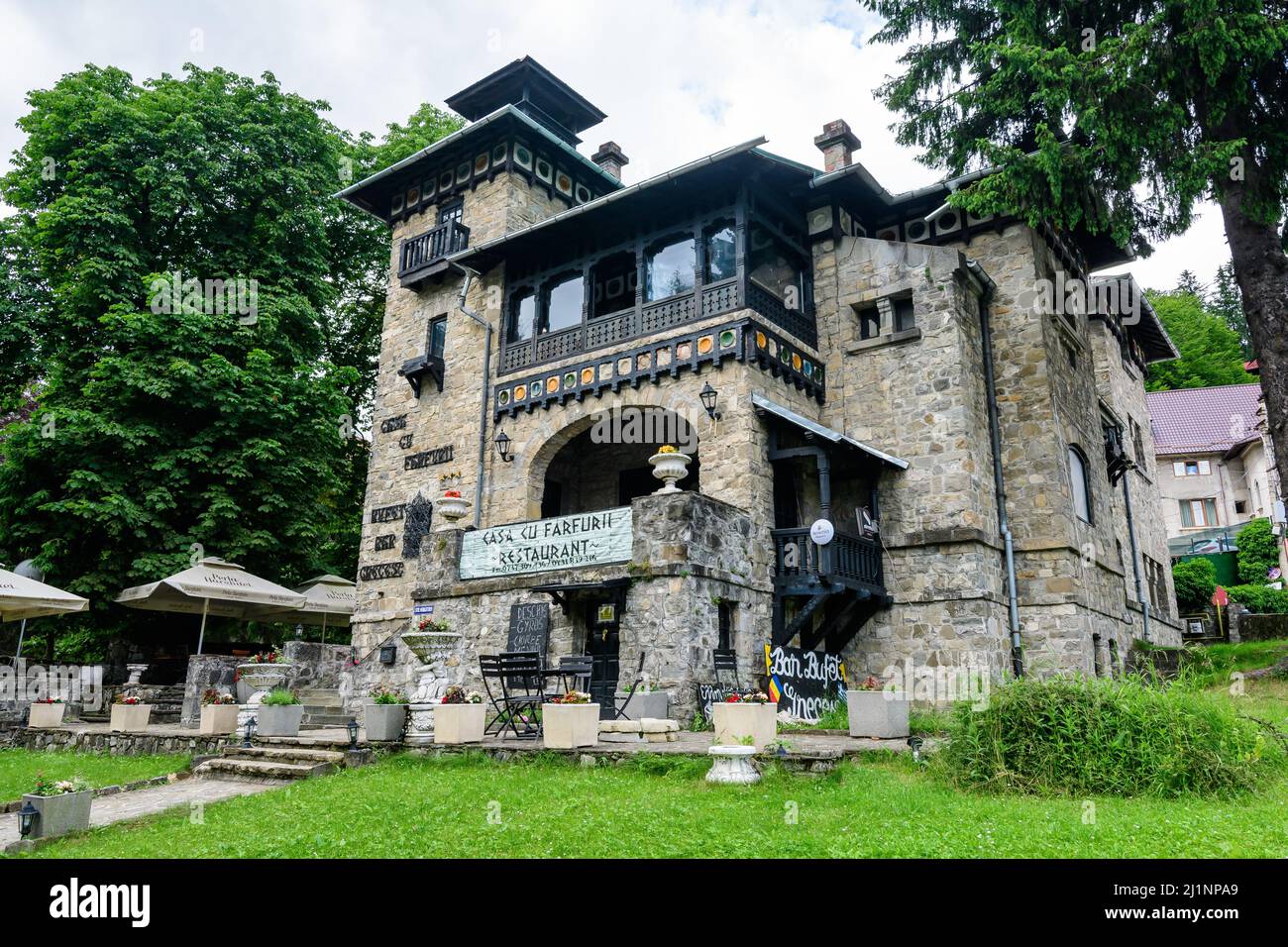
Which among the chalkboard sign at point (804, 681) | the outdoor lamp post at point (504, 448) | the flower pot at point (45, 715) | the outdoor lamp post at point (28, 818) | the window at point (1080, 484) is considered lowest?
the outdoor lamp post at point (28, 818)

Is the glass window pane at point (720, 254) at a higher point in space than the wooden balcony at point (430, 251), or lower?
lower

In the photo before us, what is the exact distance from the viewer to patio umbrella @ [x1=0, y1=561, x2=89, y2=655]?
13.5 m

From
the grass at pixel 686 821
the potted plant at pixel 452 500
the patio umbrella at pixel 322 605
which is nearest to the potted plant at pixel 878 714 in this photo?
the grass at pixel 686 821

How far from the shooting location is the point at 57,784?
6852mm

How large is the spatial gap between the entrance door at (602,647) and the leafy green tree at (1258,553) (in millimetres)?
26451

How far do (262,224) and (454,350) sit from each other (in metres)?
6.28

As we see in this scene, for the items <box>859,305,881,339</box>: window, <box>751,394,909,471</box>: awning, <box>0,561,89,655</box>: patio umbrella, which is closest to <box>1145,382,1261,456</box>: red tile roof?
<box>859,305,881,339</box>: window

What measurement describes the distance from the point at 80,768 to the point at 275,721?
8.20ft

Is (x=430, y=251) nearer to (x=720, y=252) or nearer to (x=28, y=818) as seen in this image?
→ (x=720, y=252)

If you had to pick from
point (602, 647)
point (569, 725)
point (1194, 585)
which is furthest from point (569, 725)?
point (1194, 585)

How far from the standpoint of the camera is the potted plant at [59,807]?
21.8 ft

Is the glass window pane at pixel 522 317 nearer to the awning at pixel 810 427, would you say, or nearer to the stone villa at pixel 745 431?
the stone villa at pixel 745 431
